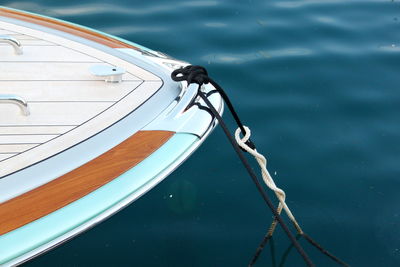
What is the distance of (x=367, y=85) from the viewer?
137 inches

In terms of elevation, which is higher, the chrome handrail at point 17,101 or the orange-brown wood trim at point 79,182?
the chrome handrail at point 17,101

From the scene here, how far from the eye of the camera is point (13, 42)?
2398mm

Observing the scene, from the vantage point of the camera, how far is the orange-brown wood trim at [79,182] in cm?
179

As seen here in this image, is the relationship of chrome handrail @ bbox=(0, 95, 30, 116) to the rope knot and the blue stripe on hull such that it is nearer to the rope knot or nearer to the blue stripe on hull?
the blue stripe on hull

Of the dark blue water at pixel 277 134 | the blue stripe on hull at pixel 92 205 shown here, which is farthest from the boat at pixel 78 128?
the dark blue water at pixel 277 134

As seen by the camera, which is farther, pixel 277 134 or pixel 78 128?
pixel 277 134

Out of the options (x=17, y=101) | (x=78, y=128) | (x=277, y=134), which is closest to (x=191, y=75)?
(x=78, y=128)

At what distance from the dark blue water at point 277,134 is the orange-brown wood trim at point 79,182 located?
58 cm

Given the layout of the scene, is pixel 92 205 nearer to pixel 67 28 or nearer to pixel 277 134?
pixel 67 28

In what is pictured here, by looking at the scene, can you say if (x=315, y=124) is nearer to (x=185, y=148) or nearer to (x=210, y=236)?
(x=210, y=236)

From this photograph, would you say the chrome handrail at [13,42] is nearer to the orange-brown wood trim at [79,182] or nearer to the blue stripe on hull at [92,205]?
the orange-brown wood trim at [79,182]

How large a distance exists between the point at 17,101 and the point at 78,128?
0.22 metres

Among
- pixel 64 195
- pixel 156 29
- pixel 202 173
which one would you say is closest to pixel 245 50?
pixel 156 29

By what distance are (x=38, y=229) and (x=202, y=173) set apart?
3.96 feet
